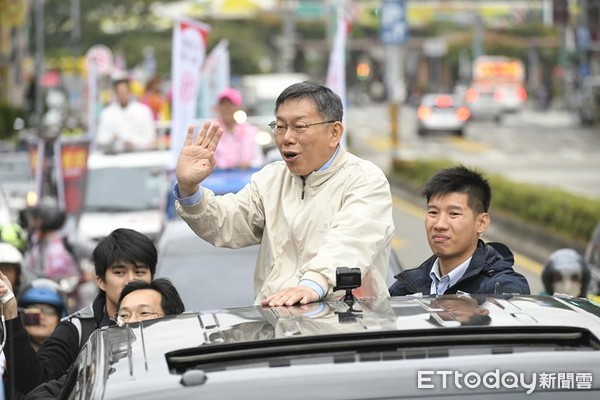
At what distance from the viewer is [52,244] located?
469 inches

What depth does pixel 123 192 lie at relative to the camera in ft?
52.7

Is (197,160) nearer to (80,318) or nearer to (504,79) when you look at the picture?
(80,318)

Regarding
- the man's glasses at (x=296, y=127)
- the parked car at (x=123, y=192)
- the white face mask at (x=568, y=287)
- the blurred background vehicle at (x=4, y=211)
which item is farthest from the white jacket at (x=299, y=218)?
the parked car at (x=123, y=192)

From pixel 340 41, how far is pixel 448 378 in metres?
15.1

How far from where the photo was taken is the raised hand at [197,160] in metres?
4.32

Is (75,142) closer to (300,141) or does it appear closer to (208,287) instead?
(208,287)

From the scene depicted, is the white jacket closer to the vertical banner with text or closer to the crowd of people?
the crowd of people

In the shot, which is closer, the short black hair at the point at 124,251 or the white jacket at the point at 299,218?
the white jacket at the point at 299,218

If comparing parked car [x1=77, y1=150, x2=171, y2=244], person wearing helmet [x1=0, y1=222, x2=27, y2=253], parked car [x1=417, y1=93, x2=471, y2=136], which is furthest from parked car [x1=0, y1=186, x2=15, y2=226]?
parked car [x1=417, y1=93, x2=471, y2=136]

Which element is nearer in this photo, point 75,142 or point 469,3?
point 75,142

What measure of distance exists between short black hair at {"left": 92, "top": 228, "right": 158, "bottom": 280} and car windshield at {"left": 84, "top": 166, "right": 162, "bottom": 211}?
33.4 ft

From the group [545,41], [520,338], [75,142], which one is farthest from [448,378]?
[545,41]

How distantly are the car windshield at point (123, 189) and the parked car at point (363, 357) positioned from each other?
41.3 ft

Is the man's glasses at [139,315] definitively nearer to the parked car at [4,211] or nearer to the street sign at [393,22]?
the parked car at [4,211]
